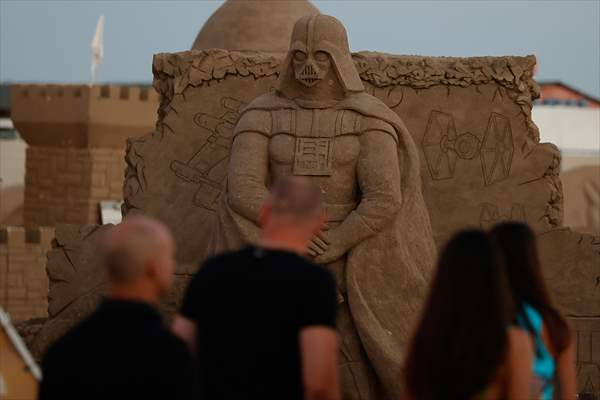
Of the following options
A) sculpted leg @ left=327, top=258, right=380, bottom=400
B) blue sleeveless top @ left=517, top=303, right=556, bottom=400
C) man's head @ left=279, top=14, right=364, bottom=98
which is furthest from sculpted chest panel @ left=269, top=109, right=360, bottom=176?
blue sleeveless top @ left=517, top=303, right=556, bottom=400

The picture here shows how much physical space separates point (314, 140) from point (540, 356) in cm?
506

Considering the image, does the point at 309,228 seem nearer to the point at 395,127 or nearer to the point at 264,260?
the point at 264,260

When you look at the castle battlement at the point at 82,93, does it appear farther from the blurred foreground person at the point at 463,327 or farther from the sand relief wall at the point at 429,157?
the blurred foreground person at the point at 463,327

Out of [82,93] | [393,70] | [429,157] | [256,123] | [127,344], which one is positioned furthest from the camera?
[82,93]

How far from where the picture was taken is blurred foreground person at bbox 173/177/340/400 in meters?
6.27

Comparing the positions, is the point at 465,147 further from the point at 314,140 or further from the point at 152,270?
the point at 152,270

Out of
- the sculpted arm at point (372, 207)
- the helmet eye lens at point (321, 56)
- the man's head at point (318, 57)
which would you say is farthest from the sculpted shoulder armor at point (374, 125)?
the helmet eye lens at point (321, 56)

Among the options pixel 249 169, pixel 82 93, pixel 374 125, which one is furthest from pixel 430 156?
pixel 82 93

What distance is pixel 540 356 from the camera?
672 centimetres

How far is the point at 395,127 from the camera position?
11.7m

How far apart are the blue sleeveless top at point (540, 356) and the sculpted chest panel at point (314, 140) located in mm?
4833

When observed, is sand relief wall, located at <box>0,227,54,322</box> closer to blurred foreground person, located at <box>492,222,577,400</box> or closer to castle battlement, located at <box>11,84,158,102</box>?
castle battlement, located at <box>11,84,158,102</box>

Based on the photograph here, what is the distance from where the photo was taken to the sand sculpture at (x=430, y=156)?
12844mm

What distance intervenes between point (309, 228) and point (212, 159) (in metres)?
6.80
